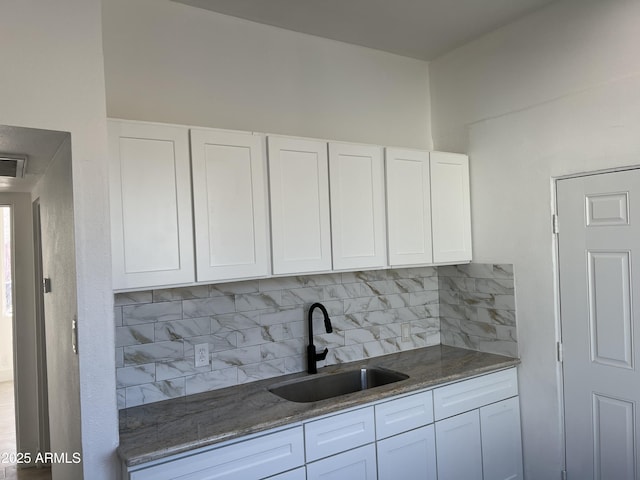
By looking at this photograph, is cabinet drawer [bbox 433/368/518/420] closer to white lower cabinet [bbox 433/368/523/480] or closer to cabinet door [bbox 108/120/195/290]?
white lower cabinet [bbox 433/368/523/480]

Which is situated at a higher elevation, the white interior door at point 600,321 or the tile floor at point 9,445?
the white interior door at point 600,321

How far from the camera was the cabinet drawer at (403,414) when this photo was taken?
230cm

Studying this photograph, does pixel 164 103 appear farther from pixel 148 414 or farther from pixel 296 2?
pixel 148 414

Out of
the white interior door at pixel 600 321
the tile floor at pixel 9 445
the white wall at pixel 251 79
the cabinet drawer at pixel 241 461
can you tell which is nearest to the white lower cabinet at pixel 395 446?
the cabinet drawer at pixel 241 461

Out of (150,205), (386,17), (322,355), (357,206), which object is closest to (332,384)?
(322,355)

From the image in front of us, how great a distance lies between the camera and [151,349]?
2.28 m

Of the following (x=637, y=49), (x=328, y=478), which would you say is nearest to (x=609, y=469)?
(x=328, y=478)

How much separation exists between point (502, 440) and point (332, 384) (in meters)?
1.06

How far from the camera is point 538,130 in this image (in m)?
2.71

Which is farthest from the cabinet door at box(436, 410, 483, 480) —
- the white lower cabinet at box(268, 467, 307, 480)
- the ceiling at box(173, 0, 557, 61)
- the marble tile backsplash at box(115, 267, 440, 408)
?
the ceiling at box(173, 0, 557, 61)

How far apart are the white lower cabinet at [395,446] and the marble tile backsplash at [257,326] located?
577 mm

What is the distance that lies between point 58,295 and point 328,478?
1515 mm

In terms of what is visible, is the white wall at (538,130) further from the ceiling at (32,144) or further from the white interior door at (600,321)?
the ceiling at (32,144)

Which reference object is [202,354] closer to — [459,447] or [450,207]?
[459,447]
